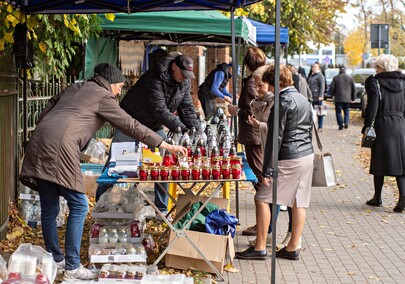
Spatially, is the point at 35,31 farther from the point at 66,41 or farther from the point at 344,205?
the point at 344,205

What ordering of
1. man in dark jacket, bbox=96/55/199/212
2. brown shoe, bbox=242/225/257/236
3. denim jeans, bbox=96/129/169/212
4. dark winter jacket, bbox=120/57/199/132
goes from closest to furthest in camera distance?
man in dark jacket, bbox=96/55/199/212 < dark winter jacket, bbox=120/57/199/132 < brown shoe, bbox=242/225/257/236 < denim jeans, bbox=96/129/169/212

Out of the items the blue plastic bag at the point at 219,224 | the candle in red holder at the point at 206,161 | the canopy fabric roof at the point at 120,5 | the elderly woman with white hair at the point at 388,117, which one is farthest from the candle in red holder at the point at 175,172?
the elderly woman with white hair at the point at 388,117

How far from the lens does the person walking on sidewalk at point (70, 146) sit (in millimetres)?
6949

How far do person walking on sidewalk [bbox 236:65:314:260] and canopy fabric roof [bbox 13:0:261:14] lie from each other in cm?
145

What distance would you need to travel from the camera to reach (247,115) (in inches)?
361

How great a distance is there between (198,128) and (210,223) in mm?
1694

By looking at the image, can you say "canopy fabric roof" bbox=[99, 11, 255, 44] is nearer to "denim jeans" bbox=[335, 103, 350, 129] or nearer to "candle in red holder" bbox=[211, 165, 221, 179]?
"candle in red holder" bbox=[211, 165, 221, 179]

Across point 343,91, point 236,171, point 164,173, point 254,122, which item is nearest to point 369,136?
point 254,122

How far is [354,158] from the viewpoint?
19.2m

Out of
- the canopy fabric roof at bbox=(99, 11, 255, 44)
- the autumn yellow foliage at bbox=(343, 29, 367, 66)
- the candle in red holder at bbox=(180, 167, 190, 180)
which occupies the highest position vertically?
the autumn yellow foliage at bbox=(343, 29, 367, 66)

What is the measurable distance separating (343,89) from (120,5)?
17703 millimetres

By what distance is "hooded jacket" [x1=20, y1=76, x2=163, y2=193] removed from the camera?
694 cm

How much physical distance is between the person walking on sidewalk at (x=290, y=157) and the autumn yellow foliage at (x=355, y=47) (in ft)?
272

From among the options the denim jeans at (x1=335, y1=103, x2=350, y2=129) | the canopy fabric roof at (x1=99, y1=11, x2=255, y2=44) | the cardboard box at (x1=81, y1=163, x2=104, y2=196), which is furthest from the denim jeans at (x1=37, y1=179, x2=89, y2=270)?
the denim jeans at (x1=335, y1=103, x2=350, y2=129)
